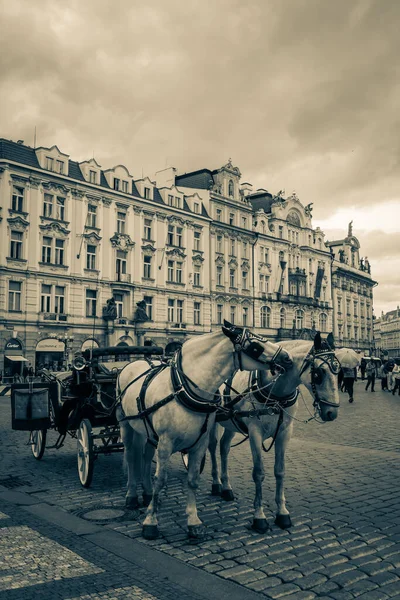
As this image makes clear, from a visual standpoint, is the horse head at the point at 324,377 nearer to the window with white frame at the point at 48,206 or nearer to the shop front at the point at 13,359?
the shop front at the point at 13,359

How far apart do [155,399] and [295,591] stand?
105 inches

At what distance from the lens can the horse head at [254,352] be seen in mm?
5953

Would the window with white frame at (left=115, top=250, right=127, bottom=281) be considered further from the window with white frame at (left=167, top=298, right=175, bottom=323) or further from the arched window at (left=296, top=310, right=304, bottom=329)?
the arched window at (left=296, top=310, right=304, bottom=329)

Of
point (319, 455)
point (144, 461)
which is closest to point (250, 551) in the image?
point (144, 461)

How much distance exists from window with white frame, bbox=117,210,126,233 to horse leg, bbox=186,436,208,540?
Answer: 37946 mm

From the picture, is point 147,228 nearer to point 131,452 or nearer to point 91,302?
point 91,302

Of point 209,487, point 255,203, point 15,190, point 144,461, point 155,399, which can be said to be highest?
point 255,203

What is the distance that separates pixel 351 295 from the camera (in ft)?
253

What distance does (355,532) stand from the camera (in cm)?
617

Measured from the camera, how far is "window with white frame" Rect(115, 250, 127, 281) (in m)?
42.7

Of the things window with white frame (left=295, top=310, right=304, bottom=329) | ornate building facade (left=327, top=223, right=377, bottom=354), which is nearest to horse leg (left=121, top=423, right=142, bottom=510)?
window with white frame (left=295, top=310, right=304, bottom=329)

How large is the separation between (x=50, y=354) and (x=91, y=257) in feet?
26.9

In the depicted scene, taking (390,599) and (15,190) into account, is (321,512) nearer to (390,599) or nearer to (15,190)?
(390,599)

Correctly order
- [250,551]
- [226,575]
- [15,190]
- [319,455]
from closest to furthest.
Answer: [226,575], [250,551], [319,455], [15,190]
